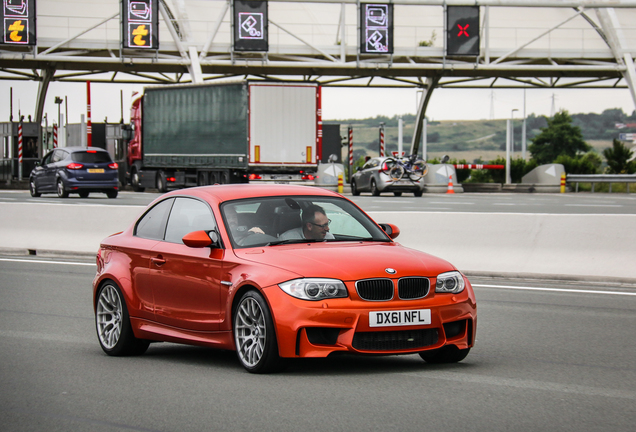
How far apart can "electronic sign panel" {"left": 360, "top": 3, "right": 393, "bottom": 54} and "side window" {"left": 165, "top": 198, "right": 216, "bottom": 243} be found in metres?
41.1

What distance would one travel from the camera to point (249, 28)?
47.0 m

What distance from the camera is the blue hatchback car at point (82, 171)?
105 ft

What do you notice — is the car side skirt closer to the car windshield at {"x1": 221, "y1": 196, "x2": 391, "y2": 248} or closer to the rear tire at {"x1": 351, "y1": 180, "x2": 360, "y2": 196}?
the car windshield at {"x1": 221, "y1": 196, "x2": 391, "y2": 248}

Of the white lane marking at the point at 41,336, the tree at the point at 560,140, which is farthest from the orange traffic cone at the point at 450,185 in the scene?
the tree at the point at 560,140

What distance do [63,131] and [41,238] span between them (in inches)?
1379

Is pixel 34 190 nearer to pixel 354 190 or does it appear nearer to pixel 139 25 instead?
pixel 354 190

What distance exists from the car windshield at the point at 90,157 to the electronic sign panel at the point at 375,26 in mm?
19071

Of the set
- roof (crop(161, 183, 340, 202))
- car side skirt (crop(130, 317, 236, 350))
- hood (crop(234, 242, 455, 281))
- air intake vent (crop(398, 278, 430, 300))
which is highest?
roof (crop(161, 183, 340, 202))

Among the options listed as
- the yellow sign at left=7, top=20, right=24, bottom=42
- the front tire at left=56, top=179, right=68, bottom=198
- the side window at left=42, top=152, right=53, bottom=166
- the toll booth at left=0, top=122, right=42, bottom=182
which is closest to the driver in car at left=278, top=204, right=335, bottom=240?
the front tire at left=56, top=179, right=68, bottom=198

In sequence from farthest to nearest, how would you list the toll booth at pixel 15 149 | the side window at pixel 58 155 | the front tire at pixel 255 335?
the toll booth at pixel 15 149 < the side window at pixel 58 155 < the front tire at pixel 255 335

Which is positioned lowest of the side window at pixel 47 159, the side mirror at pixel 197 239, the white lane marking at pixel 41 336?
the white lane marking at pixel 41 336

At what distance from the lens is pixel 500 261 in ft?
45.0

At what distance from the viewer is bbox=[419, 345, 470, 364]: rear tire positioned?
269 inches

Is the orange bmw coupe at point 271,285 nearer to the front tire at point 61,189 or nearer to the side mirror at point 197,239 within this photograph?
the side mirror at point 197,239
